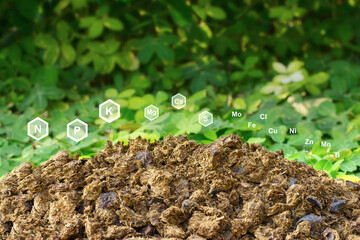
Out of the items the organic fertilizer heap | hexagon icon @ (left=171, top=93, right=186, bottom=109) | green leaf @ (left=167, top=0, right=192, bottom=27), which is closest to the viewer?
the organic fertilizer heap

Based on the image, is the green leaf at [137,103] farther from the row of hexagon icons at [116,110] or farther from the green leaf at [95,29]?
the green leaf at [95,29]

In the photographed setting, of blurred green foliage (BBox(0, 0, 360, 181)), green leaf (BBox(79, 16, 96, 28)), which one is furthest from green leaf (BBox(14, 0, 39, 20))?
green leaf (BBox(79, 16, 96, 28))

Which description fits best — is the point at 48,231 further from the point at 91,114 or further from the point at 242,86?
the point at 242,86

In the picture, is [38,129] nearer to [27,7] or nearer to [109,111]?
[109,111]

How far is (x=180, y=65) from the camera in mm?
3918

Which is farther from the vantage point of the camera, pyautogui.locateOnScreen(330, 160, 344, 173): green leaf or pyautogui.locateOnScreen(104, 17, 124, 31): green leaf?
pyautogui.locateOnScreen(104, 17, 124, 31): green leaf

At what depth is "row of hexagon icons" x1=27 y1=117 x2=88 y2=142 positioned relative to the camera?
2.55 m

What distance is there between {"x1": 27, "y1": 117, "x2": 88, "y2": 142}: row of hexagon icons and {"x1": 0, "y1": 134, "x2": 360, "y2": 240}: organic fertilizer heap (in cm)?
63

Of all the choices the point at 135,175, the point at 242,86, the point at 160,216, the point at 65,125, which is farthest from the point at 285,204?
the point at 242,86

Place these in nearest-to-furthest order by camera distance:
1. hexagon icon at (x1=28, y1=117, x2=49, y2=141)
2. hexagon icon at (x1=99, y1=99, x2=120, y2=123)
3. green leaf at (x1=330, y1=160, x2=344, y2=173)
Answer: green leaf at (x1=330, y1=160, x2=344, y2=173)
hexagon icon at (x1=28, y1=117, x2=49, y2=141)
hexagon icon at (x1=99, y1=99, x2=120, y2=123)

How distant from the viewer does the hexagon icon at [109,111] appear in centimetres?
277

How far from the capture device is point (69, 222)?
161cm

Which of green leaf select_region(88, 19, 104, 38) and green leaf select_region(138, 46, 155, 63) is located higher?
green leaf select_region(88, 19, 104, 38)

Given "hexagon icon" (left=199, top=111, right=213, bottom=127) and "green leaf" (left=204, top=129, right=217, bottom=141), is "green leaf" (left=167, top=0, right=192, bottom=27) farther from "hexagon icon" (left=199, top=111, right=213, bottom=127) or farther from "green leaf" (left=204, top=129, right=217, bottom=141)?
"green leaf" (left=204, top=129, right=217, bottom=141)
